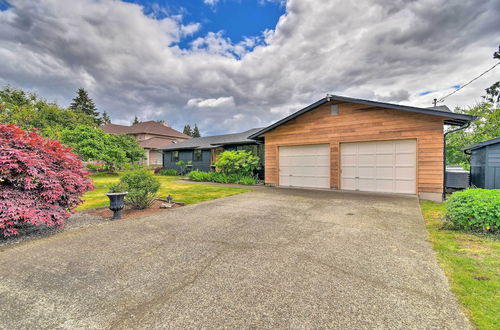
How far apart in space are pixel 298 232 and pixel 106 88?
25114 mm

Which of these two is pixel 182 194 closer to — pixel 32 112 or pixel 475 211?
pixel 475 211

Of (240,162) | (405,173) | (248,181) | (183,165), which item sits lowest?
(248,181)

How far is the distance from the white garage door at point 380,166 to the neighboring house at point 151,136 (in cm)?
2534

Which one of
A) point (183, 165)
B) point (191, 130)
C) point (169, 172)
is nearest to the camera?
point (183, 165)

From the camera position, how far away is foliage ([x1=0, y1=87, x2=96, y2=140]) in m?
19.6

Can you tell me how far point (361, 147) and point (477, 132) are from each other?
1413 centimetres

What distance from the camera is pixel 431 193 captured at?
7094mm

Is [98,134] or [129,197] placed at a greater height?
[98,134]

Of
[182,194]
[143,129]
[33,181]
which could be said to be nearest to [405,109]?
[182,194]

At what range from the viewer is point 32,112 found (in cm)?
2145

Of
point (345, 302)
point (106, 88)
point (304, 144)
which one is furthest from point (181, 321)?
point (106, 88)

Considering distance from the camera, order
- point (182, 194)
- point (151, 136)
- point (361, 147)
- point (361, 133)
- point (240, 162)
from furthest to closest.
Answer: point (151, 136), point (240, 162), point (182, 194), point (361, 147), point (361, 133)

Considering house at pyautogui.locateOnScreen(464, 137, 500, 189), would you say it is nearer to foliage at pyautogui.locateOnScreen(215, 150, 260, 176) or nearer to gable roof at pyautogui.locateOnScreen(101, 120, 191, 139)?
foliage at pyautogui.locateOnScreen(215, 150, 260, 176)

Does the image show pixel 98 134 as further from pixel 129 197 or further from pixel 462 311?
pixel 462 311
